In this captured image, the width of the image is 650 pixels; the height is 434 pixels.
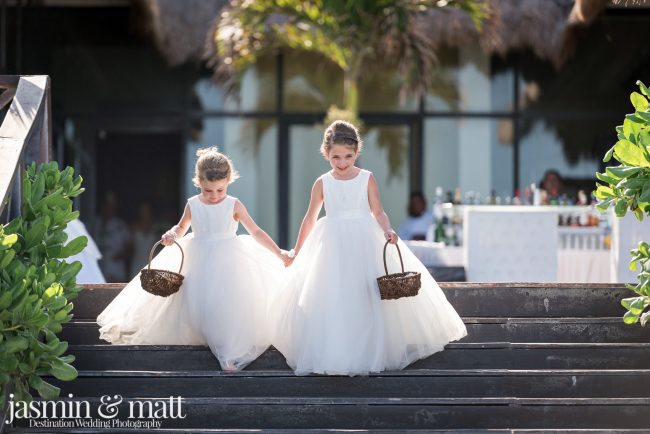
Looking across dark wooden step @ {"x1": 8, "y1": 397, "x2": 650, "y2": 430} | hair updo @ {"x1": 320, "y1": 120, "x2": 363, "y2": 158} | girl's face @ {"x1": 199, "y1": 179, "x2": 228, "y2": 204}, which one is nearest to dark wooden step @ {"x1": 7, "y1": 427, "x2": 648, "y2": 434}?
dark wooden step @ {"x1": 8, "y1": 397, "x2": 650, "y2": 430}

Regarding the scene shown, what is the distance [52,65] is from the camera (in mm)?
14062

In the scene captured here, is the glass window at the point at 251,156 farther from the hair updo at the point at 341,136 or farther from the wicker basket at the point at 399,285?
the wicker basket at the point at 399,285

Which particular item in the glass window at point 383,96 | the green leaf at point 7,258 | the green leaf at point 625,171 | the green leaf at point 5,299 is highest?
the glass window at point 383,96

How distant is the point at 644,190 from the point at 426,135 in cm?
933

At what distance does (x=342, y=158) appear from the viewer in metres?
6.08

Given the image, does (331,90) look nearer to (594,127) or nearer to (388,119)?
(388,119)

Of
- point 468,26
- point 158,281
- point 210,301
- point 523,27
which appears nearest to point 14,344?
point 158,281

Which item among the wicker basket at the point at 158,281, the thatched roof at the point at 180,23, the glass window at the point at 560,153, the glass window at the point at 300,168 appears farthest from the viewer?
the glass window at the point at 300,168

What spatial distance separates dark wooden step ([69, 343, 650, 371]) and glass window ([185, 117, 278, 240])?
8.35m

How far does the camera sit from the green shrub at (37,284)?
4551 mm

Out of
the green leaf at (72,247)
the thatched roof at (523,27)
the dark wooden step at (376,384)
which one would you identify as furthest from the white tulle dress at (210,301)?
the thatched roof at (523,27)

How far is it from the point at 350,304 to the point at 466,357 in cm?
70

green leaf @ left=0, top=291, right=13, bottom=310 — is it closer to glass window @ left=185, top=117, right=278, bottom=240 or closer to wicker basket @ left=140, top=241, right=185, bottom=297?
wicker basket @ left=140, top=241, right=185, bottom=297

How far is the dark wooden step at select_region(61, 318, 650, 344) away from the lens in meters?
6.03
